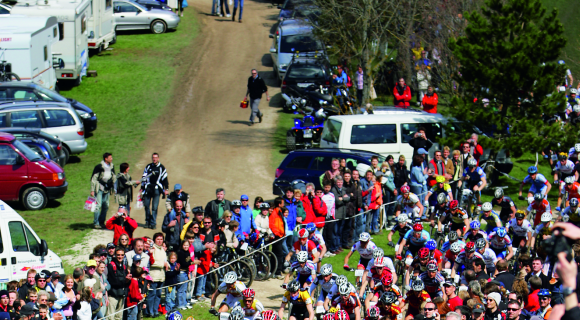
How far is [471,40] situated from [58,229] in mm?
11501

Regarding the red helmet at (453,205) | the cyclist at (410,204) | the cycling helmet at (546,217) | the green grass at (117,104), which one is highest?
the red helmet at (453,205)

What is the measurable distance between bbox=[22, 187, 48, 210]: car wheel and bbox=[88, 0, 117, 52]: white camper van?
48.4ft

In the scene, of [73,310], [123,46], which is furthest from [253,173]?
[123,46]

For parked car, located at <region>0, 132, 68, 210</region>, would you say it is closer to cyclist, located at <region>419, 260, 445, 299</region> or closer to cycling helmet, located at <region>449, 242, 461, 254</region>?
cycling helmet, located at <region>449, 242, 461, 254</region>

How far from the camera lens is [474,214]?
15156mm

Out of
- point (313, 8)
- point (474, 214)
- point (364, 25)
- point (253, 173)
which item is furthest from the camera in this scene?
point (313, 8)

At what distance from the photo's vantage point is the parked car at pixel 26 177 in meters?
17.7

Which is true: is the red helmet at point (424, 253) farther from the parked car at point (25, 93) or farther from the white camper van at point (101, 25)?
the white camper van at point (101, 25)

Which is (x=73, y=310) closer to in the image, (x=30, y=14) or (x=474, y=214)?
(x=474, y=214)

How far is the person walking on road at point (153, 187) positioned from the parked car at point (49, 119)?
240 inches

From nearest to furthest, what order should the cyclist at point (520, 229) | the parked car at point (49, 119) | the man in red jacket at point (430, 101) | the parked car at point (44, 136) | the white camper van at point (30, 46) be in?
the cyclist at point (520, 229) < the parked car at point (44, 136) < the parked car at point (49, 119) < the man in red jacket at point (430, 101) < the white camper van at point (30, 46)

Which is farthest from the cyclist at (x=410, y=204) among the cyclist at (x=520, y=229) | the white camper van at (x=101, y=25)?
the white camper van at (x=101, y=25)

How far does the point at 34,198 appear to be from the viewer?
58.9 ft

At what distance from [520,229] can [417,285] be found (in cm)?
433
